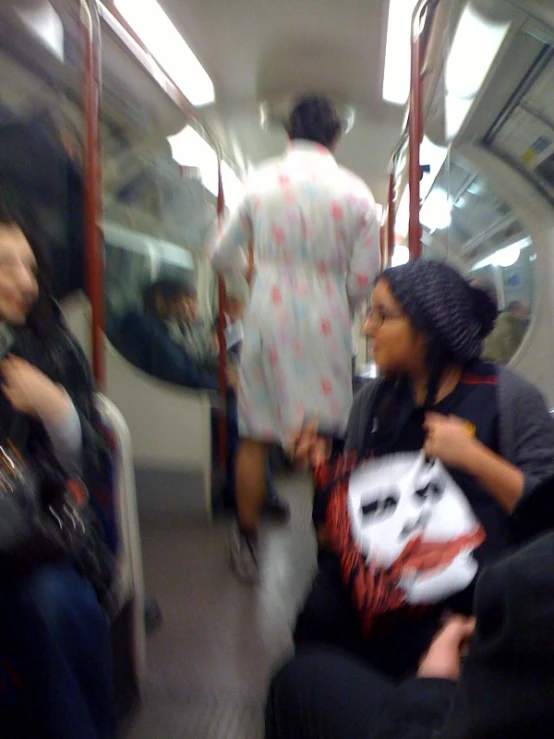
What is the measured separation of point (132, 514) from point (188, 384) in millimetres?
1673

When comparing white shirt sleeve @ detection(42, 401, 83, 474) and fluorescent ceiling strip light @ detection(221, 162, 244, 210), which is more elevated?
fluorescent ceiling strip light @ detection(221, 162, 244, 210)

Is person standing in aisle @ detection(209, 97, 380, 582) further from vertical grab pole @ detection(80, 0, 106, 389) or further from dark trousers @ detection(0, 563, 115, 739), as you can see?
dark trousers @ detection(0, 563, 115, 739)

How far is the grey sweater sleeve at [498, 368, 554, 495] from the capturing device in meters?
1.21

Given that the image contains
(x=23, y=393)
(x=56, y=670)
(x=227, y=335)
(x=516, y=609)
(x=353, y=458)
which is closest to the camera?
(x=516, y=609)

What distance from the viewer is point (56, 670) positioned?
3.50ft

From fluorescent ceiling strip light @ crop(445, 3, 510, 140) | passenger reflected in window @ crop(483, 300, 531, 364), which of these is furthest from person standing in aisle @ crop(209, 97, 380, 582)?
passenger reflected in window @ crop(483, 300, 531, 364)

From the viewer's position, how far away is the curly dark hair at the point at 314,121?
7.13 ft

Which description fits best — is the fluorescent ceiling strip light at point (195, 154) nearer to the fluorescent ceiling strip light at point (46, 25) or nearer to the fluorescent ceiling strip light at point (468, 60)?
the fluorescent ceiling strip light at point (46, 25)

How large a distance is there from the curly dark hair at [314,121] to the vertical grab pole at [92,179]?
62cm

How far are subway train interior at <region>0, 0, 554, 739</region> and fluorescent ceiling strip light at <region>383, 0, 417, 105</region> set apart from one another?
0.06 feet

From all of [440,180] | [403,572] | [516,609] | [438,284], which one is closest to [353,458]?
[403,572]

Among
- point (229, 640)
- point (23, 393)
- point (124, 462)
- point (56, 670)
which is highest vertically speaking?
point (23, 393)

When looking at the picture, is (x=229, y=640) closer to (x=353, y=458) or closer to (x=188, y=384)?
(x=353, y=458)

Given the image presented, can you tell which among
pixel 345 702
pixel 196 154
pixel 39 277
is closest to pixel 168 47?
pixel 196 154
